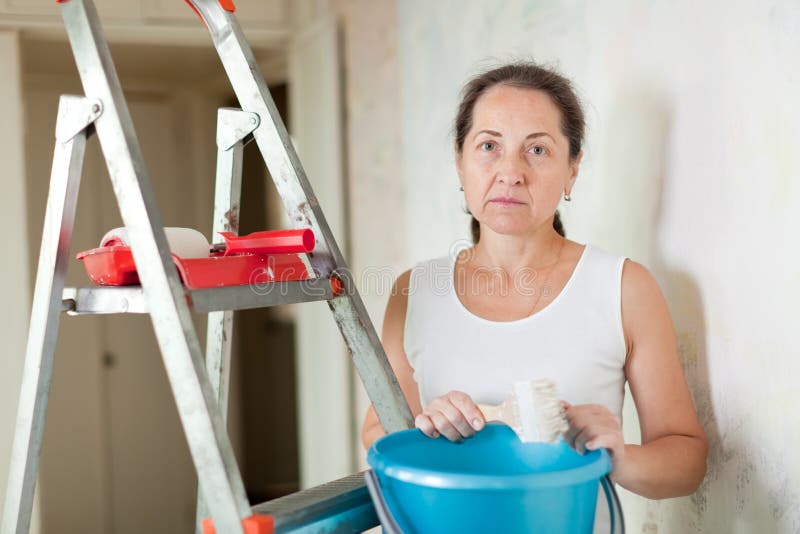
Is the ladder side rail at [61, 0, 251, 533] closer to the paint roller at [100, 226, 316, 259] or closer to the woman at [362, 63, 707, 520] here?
the paint roller at [100, 226, 316, 259]

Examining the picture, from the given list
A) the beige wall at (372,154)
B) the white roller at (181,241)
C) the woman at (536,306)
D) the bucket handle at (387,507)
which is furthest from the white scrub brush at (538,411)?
the beige wall at (372,154)

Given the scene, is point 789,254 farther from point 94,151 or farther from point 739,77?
point 94,151

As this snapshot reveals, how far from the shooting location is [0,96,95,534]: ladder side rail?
103 cm

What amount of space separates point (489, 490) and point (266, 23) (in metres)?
2.35

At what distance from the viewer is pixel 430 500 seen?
0.87 metres

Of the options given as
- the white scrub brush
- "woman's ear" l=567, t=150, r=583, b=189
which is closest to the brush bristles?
the white scrub brush

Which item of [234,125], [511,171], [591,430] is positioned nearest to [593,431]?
[591,430]

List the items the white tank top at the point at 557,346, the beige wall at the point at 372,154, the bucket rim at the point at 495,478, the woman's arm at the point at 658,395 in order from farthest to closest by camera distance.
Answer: the beige wall at the point at 372,154, the white tank top at the point at 557,346, the woman's arm at the point at 658,395, the bucket rim at the point at 495,478

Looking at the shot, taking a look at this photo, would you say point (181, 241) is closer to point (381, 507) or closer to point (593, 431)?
point (381, 507)

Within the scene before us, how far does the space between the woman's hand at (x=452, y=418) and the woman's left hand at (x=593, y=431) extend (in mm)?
121

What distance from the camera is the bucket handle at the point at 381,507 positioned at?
89cm

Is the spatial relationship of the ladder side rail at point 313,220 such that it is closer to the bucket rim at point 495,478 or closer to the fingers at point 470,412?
the fingers at point 470,412

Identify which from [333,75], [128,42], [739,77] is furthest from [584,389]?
[128,42]

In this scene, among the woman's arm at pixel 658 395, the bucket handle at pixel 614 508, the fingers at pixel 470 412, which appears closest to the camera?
the bucket handle at pixel 614 508
